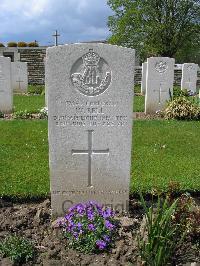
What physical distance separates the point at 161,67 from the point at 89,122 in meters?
8.48

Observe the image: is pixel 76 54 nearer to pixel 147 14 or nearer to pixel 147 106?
pixel 147 106

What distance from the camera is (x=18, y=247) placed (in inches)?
136

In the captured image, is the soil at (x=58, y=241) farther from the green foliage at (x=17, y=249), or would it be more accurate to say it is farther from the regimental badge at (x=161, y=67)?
the regimental badge at (x=161, y=67)

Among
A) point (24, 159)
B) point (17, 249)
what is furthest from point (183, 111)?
point (17, 249)

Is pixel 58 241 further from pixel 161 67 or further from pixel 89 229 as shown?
pixel 161 67

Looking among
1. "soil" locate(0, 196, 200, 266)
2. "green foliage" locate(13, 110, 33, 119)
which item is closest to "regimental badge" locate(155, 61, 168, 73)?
"green foliage" locate(13, 110, 33, 119)

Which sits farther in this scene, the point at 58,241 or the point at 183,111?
the point at 183,111

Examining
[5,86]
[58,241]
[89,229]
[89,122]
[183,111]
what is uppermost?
[5,86]

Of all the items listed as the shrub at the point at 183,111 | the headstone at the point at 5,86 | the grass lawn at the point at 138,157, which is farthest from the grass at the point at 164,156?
the headstone at the point at 5,86

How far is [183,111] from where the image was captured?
1118 cm

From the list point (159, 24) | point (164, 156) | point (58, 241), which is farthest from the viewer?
point (159, 24)

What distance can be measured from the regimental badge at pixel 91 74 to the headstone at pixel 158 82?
8216 millimetres

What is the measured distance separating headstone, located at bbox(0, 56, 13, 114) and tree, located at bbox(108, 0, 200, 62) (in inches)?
821

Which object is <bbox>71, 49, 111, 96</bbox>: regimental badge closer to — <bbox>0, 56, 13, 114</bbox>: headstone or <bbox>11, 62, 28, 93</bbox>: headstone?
<bbox>0, 56, 13, 114</bbox>: headstone
